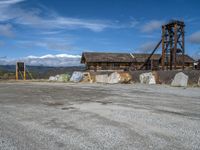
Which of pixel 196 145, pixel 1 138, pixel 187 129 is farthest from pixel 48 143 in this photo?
pixel 187 129

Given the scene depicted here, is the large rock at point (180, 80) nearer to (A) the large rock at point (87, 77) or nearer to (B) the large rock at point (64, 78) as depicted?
(A) the large rock at point (87, 77)

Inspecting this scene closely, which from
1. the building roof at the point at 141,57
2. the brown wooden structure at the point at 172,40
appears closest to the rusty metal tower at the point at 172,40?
the brown wooden structure at the point at 172,40

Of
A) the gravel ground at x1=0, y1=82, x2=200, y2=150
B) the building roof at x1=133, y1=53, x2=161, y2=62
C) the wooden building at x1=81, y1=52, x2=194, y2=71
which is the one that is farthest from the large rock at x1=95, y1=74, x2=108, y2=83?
the building roof at x1=133, y1=53, x2=161, y2=62

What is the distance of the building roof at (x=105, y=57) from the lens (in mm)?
49094

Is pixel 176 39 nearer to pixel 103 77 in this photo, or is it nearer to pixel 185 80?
pixel 103 77

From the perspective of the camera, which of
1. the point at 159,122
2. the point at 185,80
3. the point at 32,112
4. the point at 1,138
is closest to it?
the point at 1,138

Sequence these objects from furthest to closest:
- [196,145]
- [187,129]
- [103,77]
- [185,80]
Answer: [103,77] → [185,80] → [187,129] → [196,145]

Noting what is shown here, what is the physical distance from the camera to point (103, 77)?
28.4 meters

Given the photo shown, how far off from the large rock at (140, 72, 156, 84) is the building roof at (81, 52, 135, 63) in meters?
24.8

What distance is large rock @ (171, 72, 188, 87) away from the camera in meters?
20.3

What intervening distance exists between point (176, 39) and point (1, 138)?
104 feet

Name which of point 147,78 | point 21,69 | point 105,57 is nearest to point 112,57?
point 105,57

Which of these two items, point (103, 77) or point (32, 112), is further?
point (103, 77)

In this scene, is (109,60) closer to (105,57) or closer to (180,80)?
(105,57)
